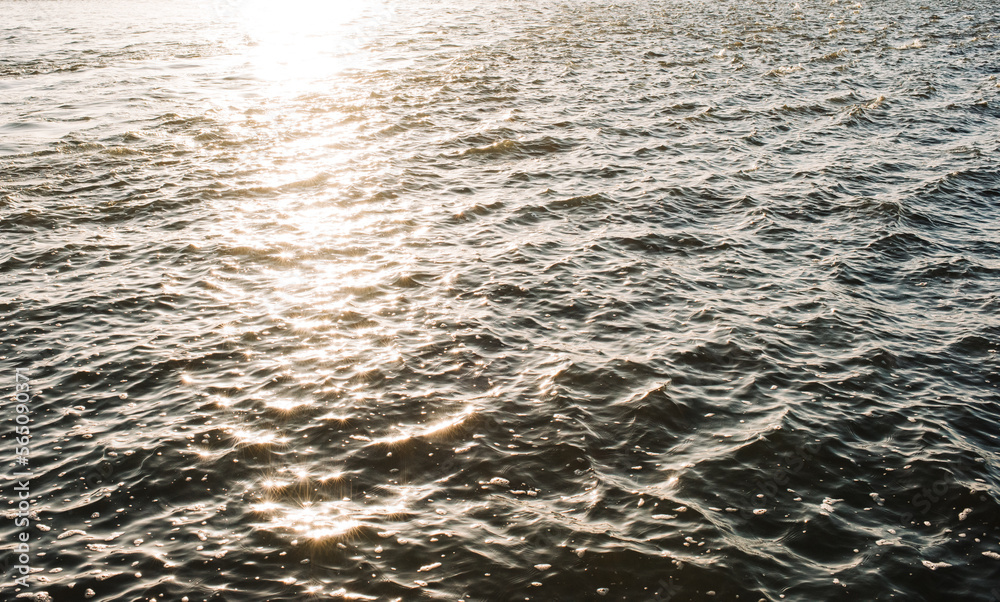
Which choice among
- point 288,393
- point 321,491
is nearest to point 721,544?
point 321,491

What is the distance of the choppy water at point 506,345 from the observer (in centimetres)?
1152

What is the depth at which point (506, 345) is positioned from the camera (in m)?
17.0

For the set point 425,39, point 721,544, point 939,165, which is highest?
point 425,39

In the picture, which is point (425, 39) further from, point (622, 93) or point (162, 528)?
point (162, 528)

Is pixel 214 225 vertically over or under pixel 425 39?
under

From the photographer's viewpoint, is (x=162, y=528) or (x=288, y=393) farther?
(x=288, y=393)

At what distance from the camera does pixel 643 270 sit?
20594 millimetres

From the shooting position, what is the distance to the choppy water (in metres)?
11.5

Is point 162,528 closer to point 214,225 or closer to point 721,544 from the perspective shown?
point 721,544

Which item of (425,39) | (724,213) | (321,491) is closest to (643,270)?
(724,213)

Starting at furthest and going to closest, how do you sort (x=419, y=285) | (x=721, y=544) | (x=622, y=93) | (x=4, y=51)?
1. (x=4, y=51)
2. (x=622, y=93)
3. (x=419, y=285)
4. (x=721, y=544)

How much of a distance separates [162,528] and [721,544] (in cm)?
915

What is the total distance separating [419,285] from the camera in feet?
64.2

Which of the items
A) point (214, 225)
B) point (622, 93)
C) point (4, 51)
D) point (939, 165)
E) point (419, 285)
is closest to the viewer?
point (419, 285)
